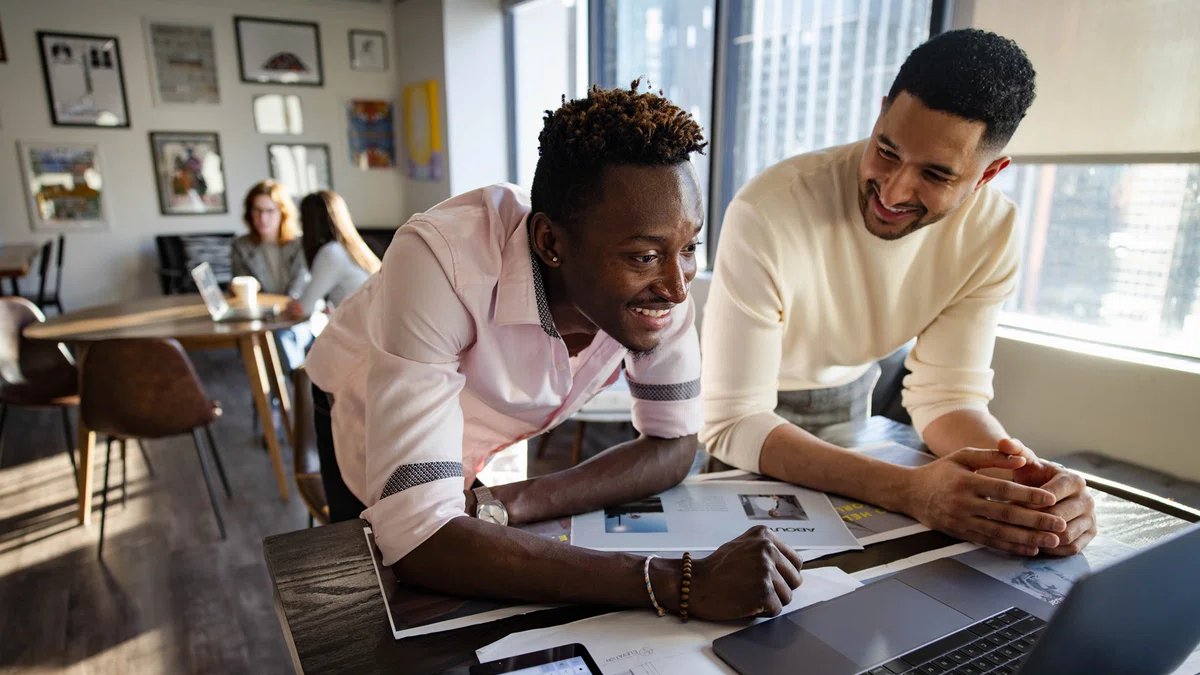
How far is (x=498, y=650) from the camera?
2.47 ft

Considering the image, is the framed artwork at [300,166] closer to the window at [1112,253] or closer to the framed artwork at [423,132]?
the framed artwork at [423,132]

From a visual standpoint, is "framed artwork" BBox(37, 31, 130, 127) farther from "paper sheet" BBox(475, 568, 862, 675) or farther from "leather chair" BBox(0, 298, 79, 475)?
"paper sheet" BBox(475, 568, 862, 675)

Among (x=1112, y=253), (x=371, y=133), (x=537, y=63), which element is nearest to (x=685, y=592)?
(x=1112, y=253)

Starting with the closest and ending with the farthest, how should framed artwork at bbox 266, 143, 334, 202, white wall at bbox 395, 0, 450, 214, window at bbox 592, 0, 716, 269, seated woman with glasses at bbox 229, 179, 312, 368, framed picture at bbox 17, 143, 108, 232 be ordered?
window at bbox 592, 0, 716, 269 → seated woman with glasses at bbox 229, 179, 312, 368 → framed picture at bbox 17, 143, 108, 232 → white wall at bbox 395, 0, 450, 214 → framed artwork at bbox 266, 143, 334, 202

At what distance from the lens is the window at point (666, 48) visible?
12.8 feet

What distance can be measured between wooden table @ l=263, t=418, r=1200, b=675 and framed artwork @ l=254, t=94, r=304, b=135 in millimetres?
5935

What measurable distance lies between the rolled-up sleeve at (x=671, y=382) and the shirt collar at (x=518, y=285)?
0.23 meters

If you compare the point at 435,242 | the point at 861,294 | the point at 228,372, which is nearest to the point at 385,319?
the point at 435,242

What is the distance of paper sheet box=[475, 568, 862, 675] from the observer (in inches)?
28.9

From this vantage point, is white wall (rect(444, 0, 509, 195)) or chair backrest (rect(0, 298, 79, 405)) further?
white wall (rect(444, 0, 509, 195))

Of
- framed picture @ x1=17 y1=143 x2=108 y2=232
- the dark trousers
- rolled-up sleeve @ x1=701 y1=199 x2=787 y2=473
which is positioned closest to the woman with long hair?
the dark trousers

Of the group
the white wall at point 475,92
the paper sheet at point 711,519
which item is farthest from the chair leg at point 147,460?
the paper sheet at point 711,519

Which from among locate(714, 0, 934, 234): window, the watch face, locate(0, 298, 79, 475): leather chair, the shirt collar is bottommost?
locate(0, 298, 79, 475): leather chair

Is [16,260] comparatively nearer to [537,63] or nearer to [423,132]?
[423,132]
